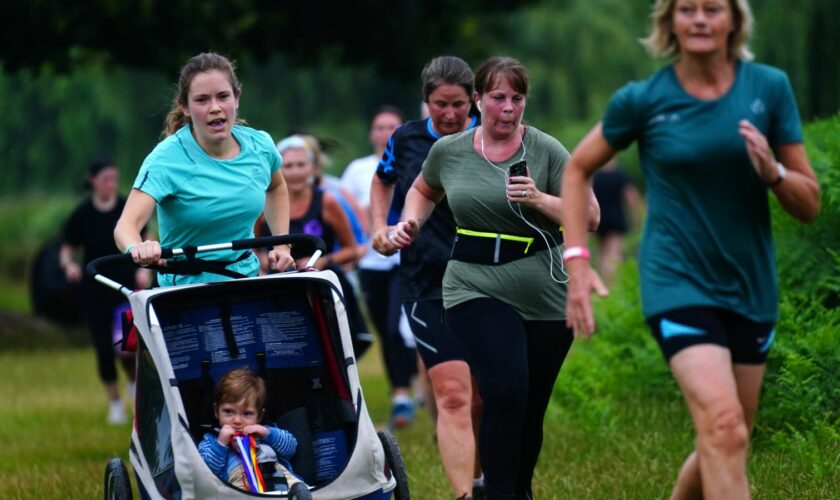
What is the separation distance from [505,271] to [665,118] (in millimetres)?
1785

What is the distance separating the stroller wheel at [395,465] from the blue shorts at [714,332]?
5.39 ft

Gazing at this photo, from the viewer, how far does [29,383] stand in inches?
672

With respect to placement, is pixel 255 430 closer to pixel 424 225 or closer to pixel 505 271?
pixel 505 271

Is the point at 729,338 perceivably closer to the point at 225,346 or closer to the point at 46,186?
the point at 225,346

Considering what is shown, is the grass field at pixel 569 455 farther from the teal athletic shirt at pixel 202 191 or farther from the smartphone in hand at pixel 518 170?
the teal athletic shirt at pixel 202 191

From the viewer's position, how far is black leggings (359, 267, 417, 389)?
39.4ft

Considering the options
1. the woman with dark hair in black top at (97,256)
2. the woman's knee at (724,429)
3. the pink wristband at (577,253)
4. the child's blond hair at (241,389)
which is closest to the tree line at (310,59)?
the woman with dark hair in black top at (97,256)

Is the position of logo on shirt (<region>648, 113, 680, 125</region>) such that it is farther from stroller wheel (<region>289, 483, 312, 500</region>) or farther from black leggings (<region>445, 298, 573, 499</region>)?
stroller wheel (<region>289, 483, 312, 500</region>)

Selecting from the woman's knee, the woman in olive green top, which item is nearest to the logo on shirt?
the woman's knee

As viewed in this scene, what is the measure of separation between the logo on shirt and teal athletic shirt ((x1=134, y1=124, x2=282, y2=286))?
2.13 meters

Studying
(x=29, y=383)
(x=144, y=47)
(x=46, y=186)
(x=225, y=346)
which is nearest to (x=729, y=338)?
(x=225, y=346)

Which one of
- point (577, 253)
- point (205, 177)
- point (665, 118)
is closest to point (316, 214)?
point (205, 177)

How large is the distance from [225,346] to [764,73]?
2.71 meters

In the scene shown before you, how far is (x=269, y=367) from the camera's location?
695 cm
